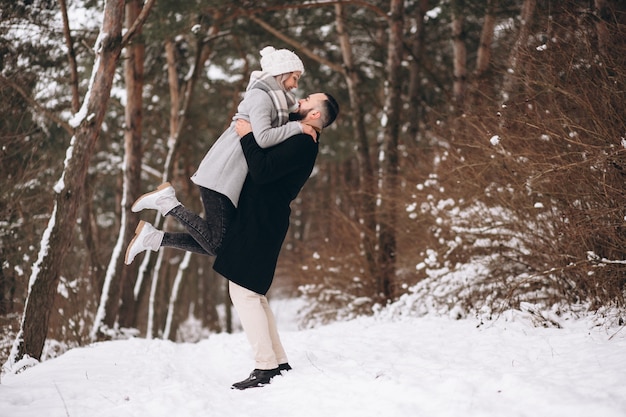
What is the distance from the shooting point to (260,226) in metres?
3.93

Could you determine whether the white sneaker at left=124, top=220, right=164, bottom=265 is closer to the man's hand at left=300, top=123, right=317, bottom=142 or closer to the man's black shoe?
the man's black shoe

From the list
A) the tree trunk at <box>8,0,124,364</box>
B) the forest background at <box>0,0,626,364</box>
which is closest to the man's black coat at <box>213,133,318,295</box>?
the forest background at <box>0,0,626,364</box>

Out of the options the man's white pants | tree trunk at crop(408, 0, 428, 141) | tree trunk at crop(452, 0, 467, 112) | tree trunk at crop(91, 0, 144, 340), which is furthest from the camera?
tree trunk at crop(408, 0, 428, 141)

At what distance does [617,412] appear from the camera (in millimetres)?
2668

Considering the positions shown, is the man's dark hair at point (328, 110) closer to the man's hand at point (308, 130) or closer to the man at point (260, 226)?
the man at point (260, 226)

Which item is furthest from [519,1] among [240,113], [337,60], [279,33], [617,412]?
[617,412]

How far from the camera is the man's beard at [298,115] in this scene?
13.4 feet

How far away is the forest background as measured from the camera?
5434mm

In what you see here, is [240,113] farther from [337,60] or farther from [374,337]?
[337,60]

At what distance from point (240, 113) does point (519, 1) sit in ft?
25.9

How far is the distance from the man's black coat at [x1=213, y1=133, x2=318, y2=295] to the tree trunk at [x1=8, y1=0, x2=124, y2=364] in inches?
125

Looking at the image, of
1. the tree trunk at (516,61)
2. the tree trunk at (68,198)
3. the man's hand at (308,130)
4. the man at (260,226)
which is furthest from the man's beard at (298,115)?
the tree trunk at (68,198)

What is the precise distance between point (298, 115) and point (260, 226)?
809 mm

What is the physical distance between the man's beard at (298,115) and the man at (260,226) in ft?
0.08
